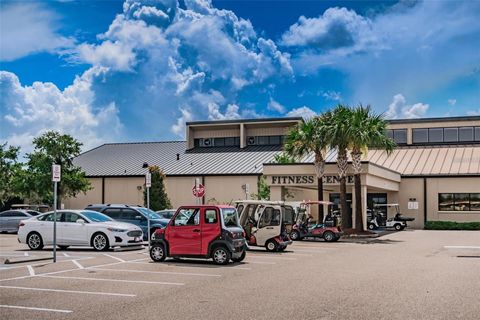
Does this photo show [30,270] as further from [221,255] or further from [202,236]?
[221,255]

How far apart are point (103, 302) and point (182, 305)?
1.44 m

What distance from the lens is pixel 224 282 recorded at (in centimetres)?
1384

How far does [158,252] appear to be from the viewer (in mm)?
18141

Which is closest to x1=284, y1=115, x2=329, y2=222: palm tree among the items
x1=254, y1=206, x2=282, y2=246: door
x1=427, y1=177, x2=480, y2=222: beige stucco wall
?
x1=254, y1=206, x2=282, y2=246: door

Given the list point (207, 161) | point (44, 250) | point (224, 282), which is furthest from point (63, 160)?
point (224, 282)

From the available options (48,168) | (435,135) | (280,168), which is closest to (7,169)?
(48,168)

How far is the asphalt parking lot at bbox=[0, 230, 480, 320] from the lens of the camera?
10.2 meters

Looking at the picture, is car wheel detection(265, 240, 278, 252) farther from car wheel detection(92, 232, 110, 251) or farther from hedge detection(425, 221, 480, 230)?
hedge detection(425, 221, 480, 230)

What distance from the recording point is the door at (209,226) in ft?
57.3

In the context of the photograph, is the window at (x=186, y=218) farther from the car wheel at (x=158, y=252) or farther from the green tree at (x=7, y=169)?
the green tree at (x=7, y=169)

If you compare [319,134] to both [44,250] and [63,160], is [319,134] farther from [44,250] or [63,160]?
[63,160]

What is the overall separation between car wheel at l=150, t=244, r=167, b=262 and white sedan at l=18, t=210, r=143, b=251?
411 centimetres

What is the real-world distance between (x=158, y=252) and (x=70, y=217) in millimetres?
5699

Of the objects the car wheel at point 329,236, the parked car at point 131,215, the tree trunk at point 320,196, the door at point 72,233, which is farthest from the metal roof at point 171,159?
the door at point 72,233
